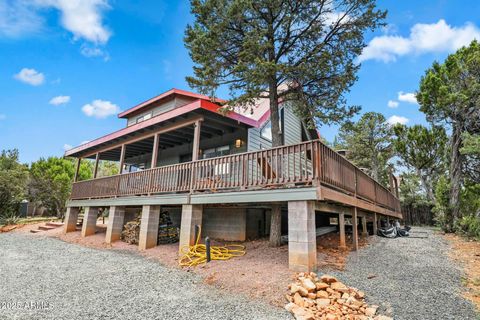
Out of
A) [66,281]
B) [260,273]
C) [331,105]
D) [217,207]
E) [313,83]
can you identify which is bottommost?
[66,281]

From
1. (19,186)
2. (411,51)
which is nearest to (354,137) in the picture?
(411,51)

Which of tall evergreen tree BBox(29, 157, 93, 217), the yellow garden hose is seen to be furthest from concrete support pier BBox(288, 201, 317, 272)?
tall evergreen tree BBox(29, 157, 93, 217)

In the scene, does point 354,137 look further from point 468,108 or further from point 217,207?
point 217,207

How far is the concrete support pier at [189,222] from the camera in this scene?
26.2ft

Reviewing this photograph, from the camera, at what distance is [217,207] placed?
9.92m

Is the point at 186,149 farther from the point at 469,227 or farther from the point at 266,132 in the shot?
the point at 469,227

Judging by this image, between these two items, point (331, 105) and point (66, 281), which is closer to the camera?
point (66, 281)

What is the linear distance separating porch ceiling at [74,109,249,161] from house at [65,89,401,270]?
0.05m

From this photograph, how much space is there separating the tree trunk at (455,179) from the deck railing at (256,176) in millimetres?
3170

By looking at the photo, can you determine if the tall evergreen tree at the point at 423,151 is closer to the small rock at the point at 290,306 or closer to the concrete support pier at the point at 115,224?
the small rock at the point at 290,306

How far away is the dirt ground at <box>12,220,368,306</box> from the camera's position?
4.75m

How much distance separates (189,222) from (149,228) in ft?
7.09

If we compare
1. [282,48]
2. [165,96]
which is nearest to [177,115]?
[282,48]

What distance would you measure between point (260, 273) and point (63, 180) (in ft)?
82.9
